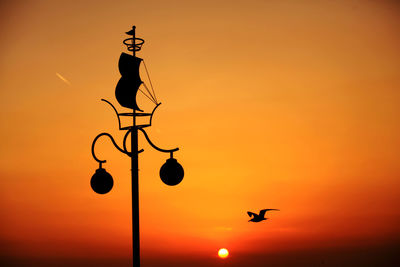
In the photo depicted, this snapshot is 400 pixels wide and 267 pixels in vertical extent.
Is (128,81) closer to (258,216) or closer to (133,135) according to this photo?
(133,135)

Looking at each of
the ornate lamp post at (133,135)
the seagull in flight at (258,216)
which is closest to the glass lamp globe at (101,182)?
the ornate lamp post at (133,135)

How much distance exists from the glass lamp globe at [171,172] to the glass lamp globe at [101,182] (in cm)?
116

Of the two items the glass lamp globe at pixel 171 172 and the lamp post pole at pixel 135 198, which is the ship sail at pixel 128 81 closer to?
the lamp post pole at pixel 135 198

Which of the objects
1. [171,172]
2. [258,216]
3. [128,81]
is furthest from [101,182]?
[258,216]

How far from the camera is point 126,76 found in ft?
31.3

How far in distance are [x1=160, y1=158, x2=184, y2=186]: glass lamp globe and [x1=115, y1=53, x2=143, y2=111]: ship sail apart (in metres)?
1.18

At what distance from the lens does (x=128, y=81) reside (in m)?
9.56

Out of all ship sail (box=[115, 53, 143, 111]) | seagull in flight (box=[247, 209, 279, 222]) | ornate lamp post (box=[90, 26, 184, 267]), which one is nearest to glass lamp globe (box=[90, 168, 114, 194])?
ornate lamp post (box=[90, 26, 184, 267])

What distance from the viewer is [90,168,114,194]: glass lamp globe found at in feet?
31.9

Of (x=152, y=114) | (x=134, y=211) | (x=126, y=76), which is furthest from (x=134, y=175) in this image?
(x=126, y=76)

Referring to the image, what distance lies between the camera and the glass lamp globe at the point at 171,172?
9.29m

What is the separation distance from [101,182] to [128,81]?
6.65 ft

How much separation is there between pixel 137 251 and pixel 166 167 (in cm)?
160

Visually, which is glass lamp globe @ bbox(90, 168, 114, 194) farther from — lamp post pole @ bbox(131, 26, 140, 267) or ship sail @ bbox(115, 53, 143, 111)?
ship sail @ bbox(115, 53, 143, 111)
